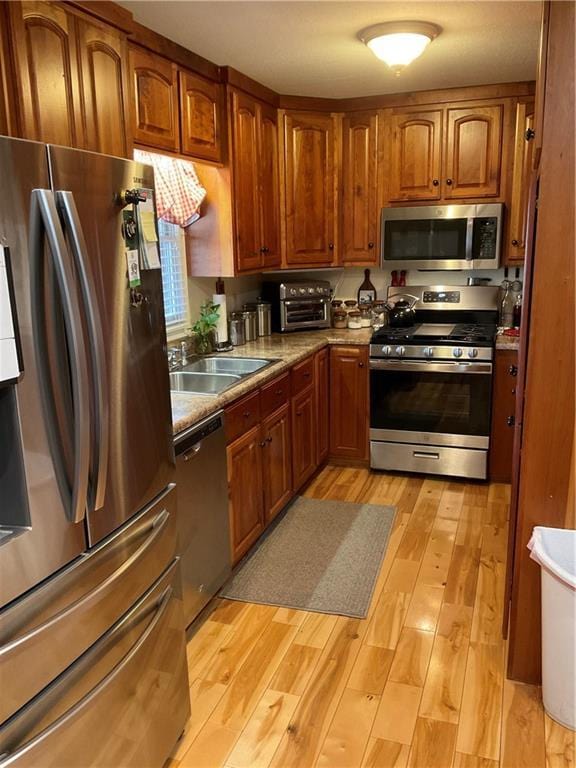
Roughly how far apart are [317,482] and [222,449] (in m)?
1.53

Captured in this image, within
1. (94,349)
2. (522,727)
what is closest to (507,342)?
(522,727)

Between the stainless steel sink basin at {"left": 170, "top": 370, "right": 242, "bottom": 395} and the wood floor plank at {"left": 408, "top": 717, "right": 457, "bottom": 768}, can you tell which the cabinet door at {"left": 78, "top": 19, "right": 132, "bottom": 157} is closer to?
the stainless steel sink basin at {"left": 170, "top": 370, "right": 242, "bottom": 395}

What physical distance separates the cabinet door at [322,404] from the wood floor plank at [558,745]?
Result: 219 cm

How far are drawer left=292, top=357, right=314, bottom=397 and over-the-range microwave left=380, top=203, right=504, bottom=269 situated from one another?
94 centimetres

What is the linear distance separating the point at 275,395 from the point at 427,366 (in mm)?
1114

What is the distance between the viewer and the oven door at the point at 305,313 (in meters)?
4.23

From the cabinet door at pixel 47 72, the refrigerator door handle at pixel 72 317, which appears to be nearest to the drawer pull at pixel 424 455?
the cabinet door at pixel 47 72

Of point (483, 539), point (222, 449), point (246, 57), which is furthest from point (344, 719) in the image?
point (246, 57)

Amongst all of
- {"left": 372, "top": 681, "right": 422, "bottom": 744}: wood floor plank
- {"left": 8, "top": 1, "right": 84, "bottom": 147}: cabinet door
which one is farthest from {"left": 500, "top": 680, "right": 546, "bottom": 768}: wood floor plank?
{"left": 8, "top": 1, "right": 84, "bottom": 147}: cabinet door

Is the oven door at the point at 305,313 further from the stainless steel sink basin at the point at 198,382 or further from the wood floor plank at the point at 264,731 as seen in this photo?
the wood floor plank at the point at 264,731

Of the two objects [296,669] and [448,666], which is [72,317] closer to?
[296,669]

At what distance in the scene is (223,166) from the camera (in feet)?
10.8

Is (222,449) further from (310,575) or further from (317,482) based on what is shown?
(317,482)

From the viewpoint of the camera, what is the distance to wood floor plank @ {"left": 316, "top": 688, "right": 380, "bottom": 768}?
75.0 inches
